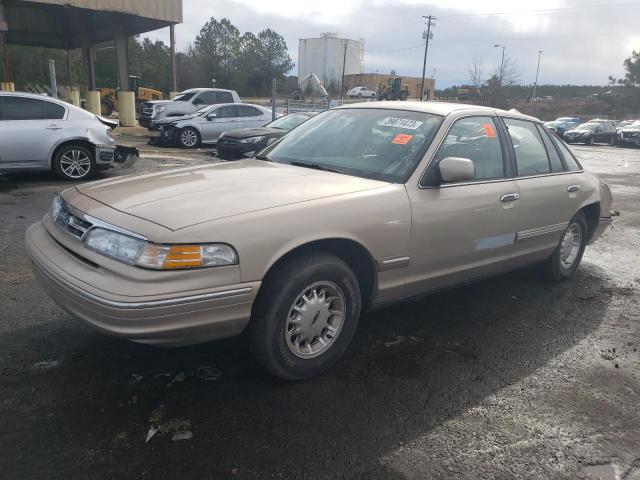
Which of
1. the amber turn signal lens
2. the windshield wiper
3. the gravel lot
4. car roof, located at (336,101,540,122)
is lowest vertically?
the gravel lot

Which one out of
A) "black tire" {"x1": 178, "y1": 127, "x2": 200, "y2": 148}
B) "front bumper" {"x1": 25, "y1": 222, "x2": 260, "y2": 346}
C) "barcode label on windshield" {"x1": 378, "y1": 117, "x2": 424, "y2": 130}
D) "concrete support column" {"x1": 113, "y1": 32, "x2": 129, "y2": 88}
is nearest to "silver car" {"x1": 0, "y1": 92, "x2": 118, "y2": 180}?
"front bumper" {"x1": 25, "y1": 222, "x2": 260, "y2": 346}

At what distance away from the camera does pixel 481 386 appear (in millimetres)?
3262

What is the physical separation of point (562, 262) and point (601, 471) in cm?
295

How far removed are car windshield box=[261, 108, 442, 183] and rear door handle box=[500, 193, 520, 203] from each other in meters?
0.78

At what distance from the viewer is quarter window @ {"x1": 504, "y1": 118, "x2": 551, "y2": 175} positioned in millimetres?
4465

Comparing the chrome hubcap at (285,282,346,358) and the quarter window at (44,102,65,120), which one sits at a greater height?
the quarter window at (44,102,65,120)

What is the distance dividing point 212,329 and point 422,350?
1.63 m

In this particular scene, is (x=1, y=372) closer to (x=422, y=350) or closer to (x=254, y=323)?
(x=254, y=323)

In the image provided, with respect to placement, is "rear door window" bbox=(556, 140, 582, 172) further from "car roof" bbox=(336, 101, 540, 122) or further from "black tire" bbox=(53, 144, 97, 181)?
"black tire" bbox=(53, 144, 97, 181)

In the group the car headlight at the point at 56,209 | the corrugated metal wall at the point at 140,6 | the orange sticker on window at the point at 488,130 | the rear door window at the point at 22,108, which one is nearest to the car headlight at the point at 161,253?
the car headlight at the point at 56,209

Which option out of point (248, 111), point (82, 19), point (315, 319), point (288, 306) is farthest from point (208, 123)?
point (288, 306)

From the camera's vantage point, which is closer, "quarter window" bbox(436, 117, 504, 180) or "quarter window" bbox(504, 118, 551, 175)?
"quarter window" bbox(436, 117, 504, 180)

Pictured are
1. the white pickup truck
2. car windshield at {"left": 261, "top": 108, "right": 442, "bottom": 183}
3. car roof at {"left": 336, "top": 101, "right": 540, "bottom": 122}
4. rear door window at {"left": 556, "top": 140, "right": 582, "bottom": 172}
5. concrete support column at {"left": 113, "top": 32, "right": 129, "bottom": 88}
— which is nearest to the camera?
car windshield at {"left": 261, "top": 108, "right": 442, "bottom": 183}

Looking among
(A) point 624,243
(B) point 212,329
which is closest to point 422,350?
(B) point 212,329
